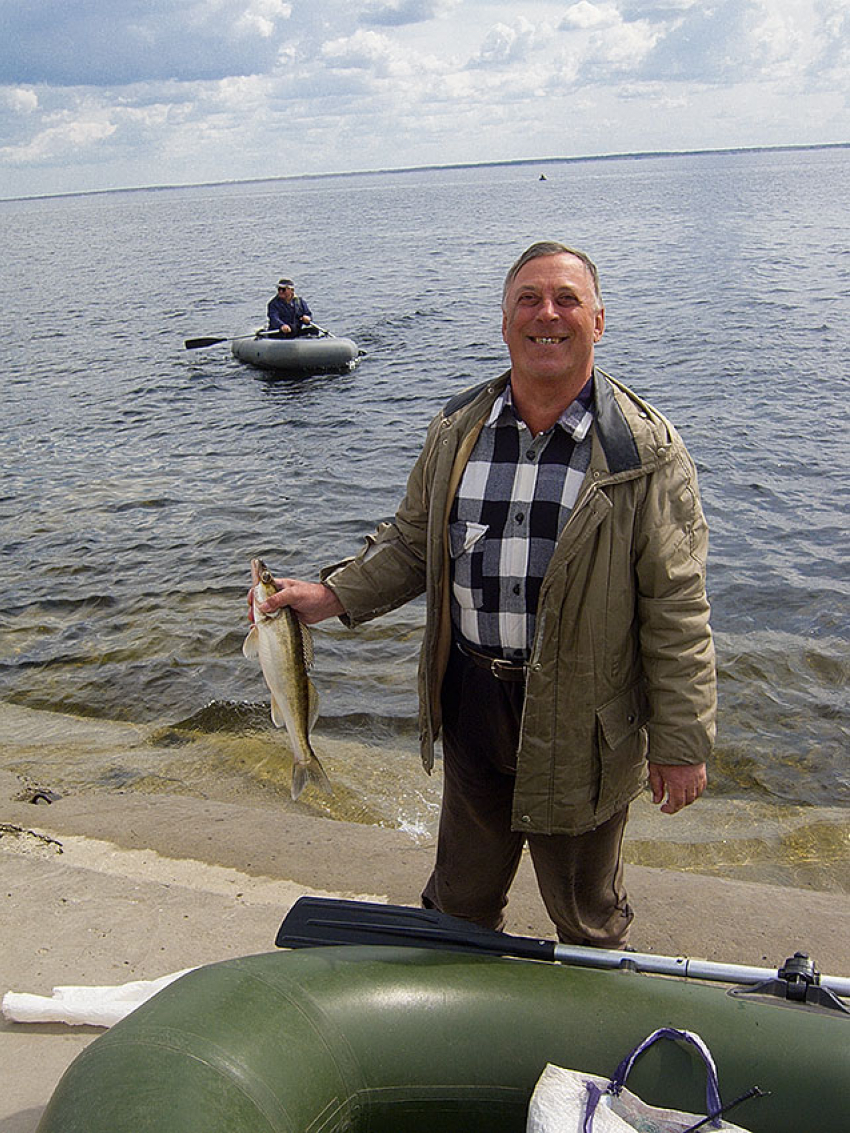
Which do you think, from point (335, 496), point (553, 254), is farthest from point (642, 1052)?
point (335, 496)

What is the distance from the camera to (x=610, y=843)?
11.0 feet

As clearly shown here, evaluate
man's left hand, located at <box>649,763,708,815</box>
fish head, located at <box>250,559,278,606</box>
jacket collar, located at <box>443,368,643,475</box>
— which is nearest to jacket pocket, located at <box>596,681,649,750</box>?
man's left hand, located at <box>649,763,708,815</box>

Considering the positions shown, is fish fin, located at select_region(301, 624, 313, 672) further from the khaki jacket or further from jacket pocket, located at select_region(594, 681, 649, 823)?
jacket pocket, located at select_region(594, 681, 649, 823)

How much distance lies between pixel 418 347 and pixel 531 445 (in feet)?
68.6

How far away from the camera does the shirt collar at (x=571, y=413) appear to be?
2982mm

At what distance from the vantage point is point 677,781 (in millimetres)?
3094

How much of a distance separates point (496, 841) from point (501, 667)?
2.48 ft

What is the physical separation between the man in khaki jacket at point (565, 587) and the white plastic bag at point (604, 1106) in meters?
0.88

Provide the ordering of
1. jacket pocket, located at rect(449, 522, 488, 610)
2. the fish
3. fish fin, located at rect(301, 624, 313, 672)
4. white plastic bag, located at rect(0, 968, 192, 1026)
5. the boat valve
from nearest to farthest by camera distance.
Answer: the boat valve → jacket pocket, located at rect(449, 522, 488, 610) → white plastic bag, located at rect(0, 968, 192, 1026) → the fish → fish fin, located at rect(301, 624, 313, 672)

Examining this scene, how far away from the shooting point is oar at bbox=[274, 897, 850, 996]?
114 inches

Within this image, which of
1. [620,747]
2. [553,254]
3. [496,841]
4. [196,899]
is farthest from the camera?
[196,899]

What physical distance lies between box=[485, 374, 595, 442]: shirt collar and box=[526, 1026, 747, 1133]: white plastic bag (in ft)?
5.49

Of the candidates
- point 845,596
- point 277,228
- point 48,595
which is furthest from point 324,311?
point 277,228

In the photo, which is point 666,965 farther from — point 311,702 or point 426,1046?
point 311,702
